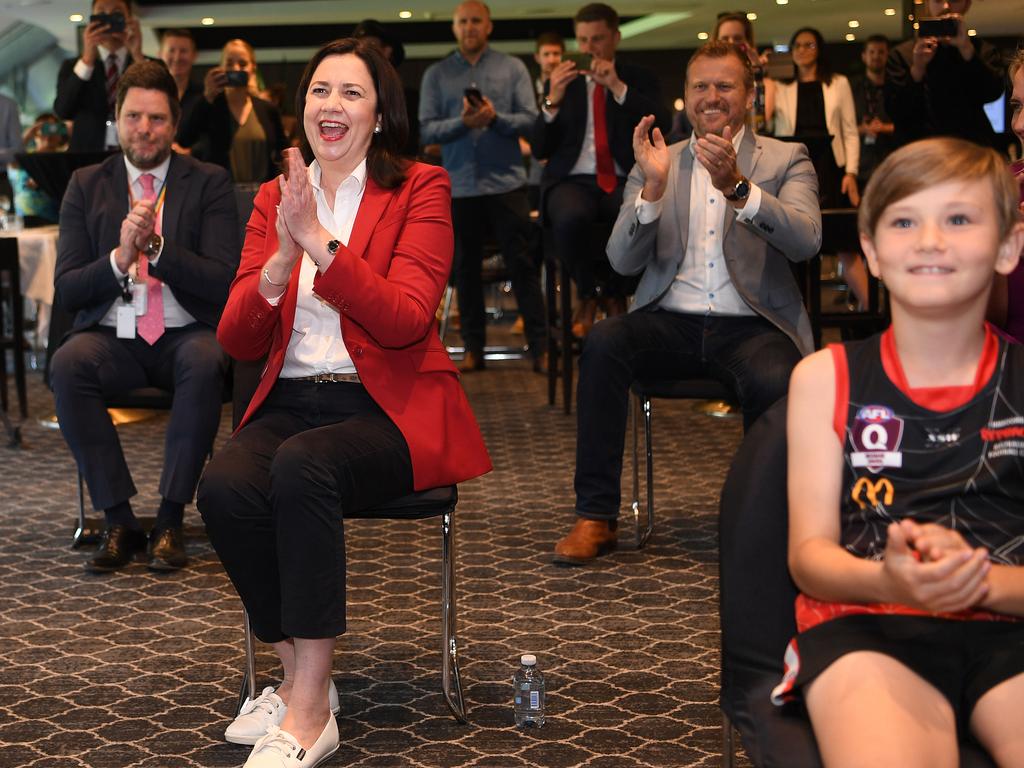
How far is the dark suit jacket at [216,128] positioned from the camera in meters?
5.94

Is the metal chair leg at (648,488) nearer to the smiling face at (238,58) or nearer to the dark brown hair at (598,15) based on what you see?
the dark brown hair at (598,15)

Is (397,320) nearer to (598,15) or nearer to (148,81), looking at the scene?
(148,81)

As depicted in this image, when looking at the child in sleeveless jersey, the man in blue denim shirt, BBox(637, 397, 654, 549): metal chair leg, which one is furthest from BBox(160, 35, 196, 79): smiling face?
the child in sleeveless jersey

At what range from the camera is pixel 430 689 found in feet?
9.25

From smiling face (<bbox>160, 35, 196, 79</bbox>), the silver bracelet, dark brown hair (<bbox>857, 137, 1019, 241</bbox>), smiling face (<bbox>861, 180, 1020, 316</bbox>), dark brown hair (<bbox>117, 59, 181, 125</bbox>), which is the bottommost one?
the silver bracelet

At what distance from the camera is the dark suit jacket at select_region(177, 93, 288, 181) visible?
5941mm

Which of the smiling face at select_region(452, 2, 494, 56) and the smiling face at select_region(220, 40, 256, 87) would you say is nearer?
the smiling face at select_region(452, 2, 494, 56)

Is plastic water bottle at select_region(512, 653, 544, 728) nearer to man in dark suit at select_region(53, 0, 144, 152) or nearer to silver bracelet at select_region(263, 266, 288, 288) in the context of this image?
silver bracelet at select_region(263, 266, 288, 288)

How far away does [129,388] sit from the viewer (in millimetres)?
3729

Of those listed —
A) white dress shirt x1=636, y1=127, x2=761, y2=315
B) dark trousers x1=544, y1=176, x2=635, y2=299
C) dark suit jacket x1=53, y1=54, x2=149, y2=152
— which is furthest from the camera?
dark suit jacket x1=53, y1=54, x2=149, y2=152

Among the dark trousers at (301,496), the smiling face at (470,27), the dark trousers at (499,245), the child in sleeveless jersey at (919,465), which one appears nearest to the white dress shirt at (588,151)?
the dark trousers at (499,245)

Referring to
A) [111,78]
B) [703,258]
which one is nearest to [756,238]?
[703,258]

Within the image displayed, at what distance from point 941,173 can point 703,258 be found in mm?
2079

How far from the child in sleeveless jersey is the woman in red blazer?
39.2 inches
